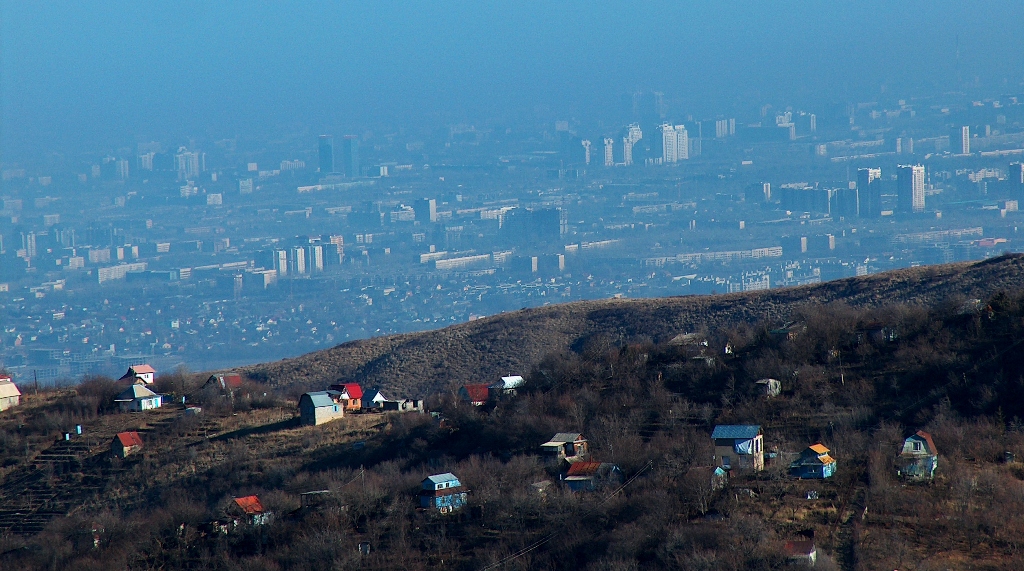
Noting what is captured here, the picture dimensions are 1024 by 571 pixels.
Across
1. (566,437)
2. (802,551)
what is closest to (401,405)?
(566,437)

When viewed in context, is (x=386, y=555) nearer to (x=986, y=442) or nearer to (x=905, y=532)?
(x=905, y=532)

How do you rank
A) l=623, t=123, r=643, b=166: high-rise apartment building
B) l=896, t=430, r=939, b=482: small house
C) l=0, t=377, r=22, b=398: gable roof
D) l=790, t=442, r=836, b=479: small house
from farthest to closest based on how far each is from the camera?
l=623, t=123, r=643, b=166: high-rise apartment building
l=0, t=377, r=22, b=398: gable roof
l=790, t=442, r=836, b=479: small house
l=896, t=430, r=939, b=482: small house

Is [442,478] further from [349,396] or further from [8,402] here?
[8,402]

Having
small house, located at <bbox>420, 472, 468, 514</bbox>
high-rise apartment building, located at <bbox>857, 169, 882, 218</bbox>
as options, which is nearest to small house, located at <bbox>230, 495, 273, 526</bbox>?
small house, located at <bbox>420, 472, 468, 514</bbox>

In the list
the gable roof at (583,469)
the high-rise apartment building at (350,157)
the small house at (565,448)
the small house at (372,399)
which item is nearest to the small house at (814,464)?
the gable roof at (583,469)

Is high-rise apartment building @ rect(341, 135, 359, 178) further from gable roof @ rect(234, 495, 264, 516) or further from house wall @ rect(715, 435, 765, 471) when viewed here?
house wall @ rect(715, 435, 765, 471)

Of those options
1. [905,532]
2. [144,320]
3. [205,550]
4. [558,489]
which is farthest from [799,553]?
[144,320]

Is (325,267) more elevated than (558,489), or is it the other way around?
(558,489)
